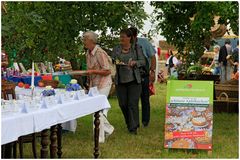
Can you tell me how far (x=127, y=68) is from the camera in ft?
31.8

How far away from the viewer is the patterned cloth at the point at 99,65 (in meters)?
8.85

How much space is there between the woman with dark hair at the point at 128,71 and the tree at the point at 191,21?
99 cm

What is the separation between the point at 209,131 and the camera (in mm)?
8094

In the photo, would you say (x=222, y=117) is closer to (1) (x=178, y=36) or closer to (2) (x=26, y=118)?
(1) (x=178, y=36)

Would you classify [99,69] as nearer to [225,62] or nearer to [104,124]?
[104,124]

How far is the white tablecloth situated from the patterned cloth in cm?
121

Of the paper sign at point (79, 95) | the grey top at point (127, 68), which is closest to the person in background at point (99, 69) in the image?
the grey top at point (127, 68)

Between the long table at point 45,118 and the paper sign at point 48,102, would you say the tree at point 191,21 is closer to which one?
the long table at point 45,118

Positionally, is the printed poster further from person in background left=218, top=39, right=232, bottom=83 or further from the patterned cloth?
person in background left=218, top=39, right=232, bottom=83

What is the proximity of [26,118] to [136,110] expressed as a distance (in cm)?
446

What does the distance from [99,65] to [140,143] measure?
118cm

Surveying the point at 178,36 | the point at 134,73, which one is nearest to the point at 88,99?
the point at 134,73

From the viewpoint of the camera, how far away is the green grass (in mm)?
8219

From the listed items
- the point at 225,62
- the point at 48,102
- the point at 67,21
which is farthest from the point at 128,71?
the point at 225,62
